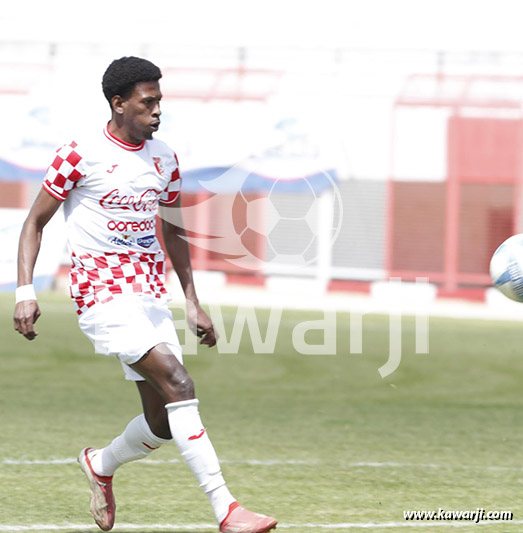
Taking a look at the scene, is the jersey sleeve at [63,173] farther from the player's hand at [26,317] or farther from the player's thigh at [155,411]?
the player's thigh at [155,411]

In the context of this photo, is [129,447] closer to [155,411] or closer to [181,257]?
[155,411]

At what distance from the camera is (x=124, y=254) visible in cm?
508

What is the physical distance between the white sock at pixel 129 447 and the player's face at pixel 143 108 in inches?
52.9

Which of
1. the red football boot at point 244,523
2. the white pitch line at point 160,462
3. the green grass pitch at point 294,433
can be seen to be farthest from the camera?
the white pitch line at point 160,462

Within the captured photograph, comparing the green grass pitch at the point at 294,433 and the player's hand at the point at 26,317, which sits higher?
the player's hand at the point at 26,317

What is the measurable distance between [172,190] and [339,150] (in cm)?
1886

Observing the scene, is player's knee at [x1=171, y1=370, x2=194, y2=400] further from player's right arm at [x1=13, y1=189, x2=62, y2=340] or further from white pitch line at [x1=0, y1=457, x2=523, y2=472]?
white pitch line at [x1=0, y1=457, x2=523, y2=472]

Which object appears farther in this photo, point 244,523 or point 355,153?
point 355,153

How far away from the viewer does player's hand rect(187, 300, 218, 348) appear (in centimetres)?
545

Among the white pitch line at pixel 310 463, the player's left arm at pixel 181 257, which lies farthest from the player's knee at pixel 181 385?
the white pitch line at pixel 310 463

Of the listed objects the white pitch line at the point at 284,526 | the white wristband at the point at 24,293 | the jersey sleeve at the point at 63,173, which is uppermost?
the jersey sleeve at the point at 63,173

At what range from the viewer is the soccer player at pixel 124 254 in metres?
4.86

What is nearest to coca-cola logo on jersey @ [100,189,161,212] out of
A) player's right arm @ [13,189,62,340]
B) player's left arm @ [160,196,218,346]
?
player's right arm @ [13,189,62,340]

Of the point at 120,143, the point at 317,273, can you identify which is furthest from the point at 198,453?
the point at 317,273
